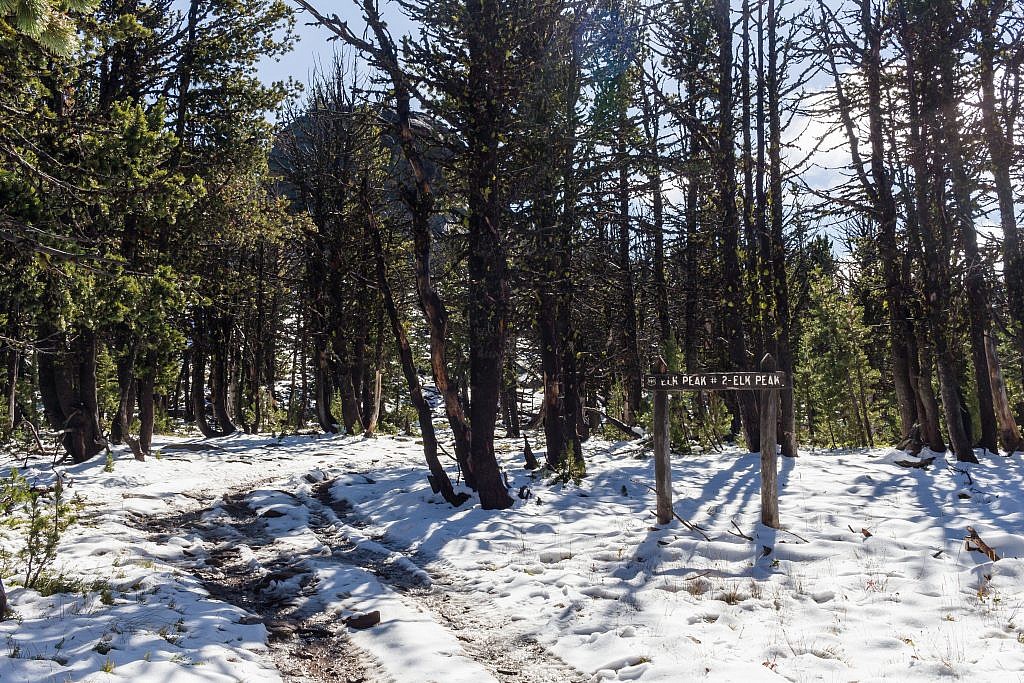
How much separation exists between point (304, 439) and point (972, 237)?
19573mm

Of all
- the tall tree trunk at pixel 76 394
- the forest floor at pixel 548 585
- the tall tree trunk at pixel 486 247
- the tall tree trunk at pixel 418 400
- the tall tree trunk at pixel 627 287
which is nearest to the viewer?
the forest floor at pixel 548 585

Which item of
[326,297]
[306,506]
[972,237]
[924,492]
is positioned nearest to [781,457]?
[924,492]

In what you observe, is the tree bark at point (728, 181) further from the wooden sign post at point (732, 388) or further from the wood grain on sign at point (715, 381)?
the wood grain on sign at point (715, 381)

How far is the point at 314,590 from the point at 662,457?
479 cm

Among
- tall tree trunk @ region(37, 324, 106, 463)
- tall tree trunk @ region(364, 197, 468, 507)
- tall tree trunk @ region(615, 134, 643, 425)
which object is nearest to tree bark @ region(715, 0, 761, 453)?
tall tree trunk @ region(615, 134, 643, 425)

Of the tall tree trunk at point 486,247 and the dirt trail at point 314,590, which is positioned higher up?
the tall tree trunk at point 486,247

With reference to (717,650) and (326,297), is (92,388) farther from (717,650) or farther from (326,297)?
(717,650)

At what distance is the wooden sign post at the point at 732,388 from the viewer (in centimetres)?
898

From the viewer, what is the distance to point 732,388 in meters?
9.13

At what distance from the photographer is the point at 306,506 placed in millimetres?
12203

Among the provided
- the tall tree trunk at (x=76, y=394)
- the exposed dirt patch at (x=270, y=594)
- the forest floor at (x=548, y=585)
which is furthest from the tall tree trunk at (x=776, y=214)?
the tall tree trunk at (x=76, y=394)

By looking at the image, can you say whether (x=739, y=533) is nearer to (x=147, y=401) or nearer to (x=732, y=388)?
(x=732, y=388)

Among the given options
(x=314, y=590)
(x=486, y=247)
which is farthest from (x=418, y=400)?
(x=314, y=590)

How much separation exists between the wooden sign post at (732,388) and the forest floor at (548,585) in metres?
0.37
